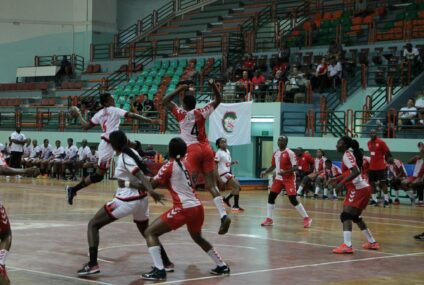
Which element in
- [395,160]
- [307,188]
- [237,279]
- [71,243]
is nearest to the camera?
[237,279]

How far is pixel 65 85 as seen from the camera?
4775 cm

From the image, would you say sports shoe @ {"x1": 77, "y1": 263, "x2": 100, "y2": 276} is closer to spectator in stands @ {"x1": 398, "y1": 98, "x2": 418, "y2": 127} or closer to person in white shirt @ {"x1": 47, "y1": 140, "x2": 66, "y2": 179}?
spectator in stands @ {"x1": 398, "y1": 98, "x2": 418, "y2": 127}

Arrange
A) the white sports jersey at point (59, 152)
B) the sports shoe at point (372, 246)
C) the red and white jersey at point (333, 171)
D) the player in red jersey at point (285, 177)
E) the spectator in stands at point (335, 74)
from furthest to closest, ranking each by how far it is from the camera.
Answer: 1. the white sports jersey at point (59, 152)
2. the spectator in stands at point (335, 74)
3. the red and white jersey at point (333, 171)
4. the player in red jersey at point (285, 177)
5. the sports shoe at point (372, 246)

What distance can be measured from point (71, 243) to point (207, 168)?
9.43ft

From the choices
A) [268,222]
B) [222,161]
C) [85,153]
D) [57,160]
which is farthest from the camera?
[57,160]

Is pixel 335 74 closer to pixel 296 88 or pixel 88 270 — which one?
pixel 296 88

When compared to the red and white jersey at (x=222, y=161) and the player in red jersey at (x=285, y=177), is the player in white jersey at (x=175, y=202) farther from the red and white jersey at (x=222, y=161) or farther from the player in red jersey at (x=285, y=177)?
the red and white jersey at (x=222, y=161)

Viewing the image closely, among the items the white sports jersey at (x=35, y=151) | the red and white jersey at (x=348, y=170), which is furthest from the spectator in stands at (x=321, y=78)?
the red and white jersey at (x=348, y=170)

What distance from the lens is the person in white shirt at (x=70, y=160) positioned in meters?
36.3

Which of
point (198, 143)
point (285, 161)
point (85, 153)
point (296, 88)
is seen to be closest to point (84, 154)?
point (85, 153)

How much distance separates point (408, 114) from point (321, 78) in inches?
231

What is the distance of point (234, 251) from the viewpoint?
14.1 metres

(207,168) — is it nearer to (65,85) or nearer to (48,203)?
(48,203)

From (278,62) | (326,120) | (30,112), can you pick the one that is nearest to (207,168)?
(326,120)
